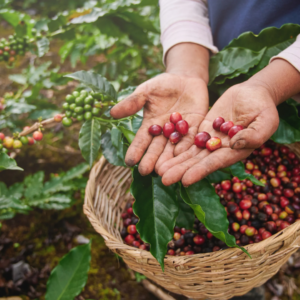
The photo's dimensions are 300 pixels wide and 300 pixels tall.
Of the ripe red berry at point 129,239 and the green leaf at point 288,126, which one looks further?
the ripe red berry at point 129,239

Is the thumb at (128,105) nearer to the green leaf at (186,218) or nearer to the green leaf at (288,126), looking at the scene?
the green leaf at (186,218)

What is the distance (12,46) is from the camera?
7.64 feet

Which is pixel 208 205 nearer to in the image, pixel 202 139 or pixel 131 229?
pixel 202 139

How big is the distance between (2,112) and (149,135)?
1.54m

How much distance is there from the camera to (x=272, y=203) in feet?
6.12

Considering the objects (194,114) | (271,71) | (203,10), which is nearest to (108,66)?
(203,10)

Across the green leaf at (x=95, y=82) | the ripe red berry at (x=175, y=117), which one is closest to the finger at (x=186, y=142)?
the ripe red berry at (x=175, y=117)

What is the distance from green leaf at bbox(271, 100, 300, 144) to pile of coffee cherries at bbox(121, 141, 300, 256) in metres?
0.40

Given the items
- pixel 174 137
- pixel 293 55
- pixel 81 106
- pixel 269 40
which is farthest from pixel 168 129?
pixel 269 40

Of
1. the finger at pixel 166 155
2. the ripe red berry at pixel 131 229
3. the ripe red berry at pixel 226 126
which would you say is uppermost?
the ripe red berry at pixel 226 126

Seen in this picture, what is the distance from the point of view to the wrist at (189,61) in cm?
182

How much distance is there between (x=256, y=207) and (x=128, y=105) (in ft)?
4.04

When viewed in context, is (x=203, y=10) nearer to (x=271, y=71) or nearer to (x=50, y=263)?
(x=271, y=71)

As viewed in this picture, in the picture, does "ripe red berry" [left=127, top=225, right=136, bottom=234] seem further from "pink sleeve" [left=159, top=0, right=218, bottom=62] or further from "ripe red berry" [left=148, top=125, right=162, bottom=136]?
"pink sleeve" [left=159, top=0, right=218, bottom=62]
